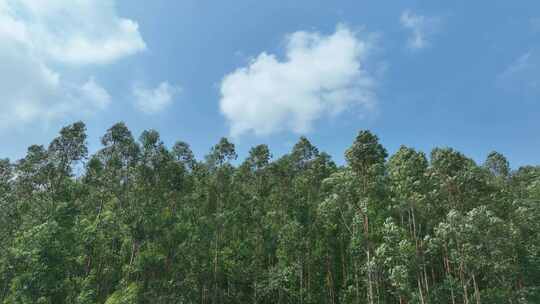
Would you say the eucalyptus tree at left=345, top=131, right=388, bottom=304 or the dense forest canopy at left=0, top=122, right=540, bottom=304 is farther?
the eucalyptus tree at left=345, top=131, right=388, bottom=304

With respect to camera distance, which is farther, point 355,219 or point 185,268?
point 185,268

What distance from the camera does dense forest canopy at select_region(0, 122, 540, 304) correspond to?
25266 millimetres

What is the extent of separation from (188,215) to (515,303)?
27344 millimetres

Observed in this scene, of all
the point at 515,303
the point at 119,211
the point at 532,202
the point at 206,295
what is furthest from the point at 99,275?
the point at 532,202

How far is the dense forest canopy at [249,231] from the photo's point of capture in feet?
82.9

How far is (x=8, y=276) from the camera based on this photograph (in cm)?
2308

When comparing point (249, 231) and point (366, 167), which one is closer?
point (366, 167)

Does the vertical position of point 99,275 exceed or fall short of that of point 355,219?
it falls short

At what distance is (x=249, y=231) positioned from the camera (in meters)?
39.6

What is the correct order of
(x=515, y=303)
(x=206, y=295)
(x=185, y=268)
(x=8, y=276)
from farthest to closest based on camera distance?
1. (x=206, y=295)
2. (x=185, y=268)
3. (x=515, y=303)
4. (x=8, y=276)

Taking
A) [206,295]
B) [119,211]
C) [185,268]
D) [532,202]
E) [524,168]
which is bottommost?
[206,295]

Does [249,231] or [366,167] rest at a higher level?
[366,167]

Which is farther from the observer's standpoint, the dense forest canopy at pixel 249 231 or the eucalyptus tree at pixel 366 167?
the eucalyptus tree at pixel 366 167

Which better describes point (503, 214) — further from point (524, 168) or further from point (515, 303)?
point (524, 168)
